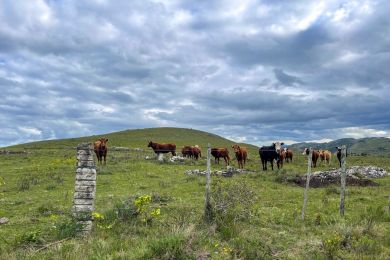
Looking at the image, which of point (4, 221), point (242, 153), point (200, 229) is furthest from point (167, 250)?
point (242, 153)

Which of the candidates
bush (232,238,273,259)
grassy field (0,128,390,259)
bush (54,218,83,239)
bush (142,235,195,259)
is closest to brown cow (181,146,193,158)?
grassy field (0,128,390,259)

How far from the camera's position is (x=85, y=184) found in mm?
11562

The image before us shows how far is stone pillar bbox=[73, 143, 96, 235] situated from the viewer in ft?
37.7

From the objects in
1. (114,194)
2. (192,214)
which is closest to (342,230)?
(192,214)

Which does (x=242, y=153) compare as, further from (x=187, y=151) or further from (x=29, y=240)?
(x=29, y=240)

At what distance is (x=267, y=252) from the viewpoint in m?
10.1

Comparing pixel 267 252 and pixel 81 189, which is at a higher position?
pixel 81 189

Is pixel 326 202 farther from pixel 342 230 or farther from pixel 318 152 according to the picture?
pixel 318 152

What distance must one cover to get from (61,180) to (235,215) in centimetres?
1551

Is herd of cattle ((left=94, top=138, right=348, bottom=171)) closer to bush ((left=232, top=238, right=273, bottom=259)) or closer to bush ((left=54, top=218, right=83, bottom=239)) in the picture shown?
bush ((left=54, top=218, right=83, bottom=239))

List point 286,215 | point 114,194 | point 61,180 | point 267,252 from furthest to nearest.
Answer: point 61,180, point 114,194, point 286,215, point 267,252

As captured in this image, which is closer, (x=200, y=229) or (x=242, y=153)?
(x=200, y=229)

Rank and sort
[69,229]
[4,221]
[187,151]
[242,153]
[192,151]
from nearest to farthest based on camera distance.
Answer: [69,229], [4,221], [242,153], [192,151], [187,151]

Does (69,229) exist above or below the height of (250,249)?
above
